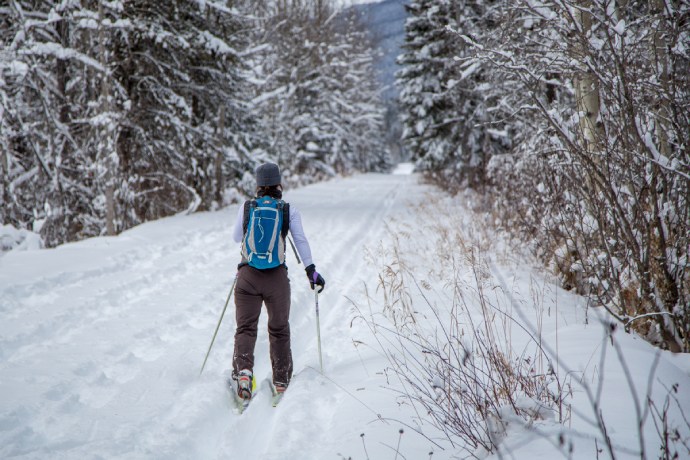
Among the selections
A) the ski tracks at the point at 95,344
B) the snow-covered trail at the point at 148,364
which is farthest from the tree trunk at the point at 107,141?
the ski tracks at the point at 95,344

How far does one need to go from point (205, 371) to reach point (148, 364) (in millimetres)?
570

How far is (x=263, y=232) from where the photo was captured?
3518mm

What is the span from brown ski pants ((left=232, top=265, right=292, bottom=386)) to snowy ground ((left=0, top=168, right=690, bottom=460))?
0.83ft

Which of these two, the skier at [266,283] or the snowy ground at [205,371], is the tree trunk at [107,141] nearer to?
the snowy ground at [205,371]

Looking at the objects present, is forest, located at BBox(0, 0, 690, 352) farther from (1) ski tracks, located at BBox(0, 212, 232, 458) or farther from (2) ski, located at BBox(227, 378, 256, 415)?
(1) ski tracks, located at BBox(0, 212, 232, 458)

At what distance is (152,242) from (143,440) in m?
6.26

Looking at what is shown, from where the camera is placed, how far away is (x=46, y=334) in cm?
439

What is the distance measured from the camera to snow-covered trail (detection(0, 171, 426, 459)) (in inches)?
111

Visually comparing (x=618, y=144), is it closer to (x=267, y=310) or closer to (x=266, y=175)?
(x=266, y=175)

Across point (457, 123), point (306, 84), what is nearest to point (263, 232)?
point (457, 123)

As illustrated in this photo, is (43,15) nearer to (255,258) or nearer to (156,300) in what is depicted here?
(156,300)

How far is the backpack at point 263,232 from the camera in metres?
3.52

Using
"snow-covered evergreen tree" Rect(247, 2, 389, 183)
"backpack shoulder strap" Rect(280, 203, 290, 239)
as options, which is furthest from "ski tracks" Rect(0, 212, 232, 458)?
"snow-covered evergreen tree" Rect(247, 2, 389, 183)

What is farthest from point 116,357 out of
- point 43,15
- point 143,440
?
point 43,15
